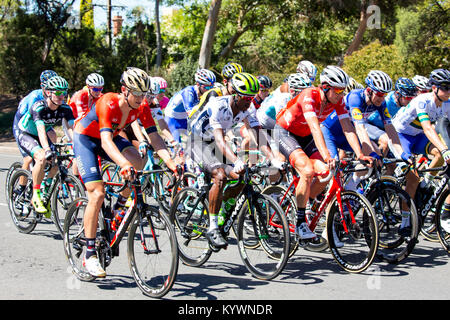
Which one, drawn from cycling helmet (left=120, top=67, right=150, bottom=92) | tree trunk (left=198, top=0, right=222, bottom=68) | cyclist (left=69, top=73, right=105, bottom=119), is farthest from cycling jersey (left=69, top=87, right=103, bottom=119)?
tree trunk (left=198, top=0, right=222, bottom=68)

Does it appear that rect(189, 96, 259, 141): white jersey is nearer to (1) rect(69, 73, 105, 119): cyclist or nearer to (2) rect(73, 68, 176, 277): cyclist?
(2) rect(73, 68, 176, 277): cyclist

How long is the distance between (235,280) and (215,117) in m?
1.71

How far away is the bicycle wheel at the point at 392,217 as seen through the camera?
→ 6316 mm

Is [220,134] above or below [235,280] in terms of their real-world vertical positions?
above

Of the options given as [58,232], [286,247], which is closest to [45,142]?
[58,232]

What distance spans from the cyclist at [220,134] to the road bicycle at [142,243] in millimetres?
895

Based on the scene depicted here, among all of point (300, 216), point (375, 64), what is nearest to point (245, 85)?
point (300, 216)

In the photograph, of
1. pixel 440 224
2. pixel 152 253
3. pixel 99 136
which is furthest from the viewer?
Answer: pixel 440 224

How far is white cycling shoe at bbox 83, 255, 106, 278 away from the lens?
5.56 meters

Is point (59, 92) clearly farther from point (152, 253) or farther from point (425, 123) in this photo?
point (425, 123)

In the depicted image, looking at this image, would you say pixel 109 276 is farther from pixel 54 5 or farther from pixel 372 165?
pixel 54 5

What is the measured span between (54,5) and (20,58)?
10.6ft

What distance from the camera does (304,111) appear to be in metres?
6.54

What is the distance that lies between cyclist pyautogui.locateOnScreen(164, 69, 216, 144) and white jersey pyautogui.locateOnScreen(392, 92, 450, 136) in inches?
118
